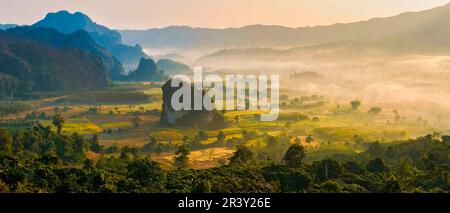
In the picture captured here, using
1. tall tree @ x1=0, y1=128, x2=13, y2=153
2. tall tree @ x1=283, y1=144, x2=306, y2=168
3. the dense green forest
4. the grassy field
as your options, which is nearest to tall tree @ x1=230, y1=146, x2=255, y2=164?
the dense green forest

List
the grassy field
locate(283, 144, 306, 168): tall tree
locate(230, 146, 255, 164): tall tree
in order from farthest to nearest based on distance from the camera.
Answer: the grassy field → locate(230, 146, 255, 164): tall tree → locate(283, 144, 306, 168): tall tree

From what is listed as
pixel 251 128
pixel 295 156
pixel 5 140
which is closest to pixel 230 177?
pixel 295 156

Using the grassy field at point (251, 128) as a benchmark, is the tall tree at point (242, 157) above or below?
above

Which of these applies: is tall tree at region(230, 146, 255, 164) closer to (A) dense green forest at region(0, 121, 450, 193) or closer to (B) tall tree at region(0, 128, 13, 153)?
(A) dense green forest at region(0, 121, 450, 193)

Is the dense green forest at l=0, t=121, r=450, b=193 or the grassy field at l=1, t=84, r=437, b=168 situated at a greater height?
the dense green forest at l=0, t=121, r=450, b=193

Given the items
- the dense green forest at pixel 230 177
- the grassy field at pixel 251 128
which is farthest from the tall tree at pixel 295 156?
the grassy field at pixel 251 128

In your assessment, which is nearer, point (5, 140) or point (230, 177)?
point (230, 177)

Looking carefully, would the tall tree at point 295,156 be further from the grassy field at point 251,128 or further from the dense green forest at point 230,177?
the grassy field at point 251,128

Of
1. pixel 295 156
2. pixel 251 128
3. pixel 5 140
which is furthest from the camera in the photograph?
pixel 251 128

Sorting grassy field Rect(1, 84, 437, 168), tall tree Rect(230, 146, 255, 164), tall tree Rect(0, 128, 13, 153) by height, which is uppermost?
tall tree Rect(0, 128, 13, 153)

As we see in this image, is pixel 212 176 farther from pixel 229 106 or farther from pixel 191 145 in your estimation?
pixel 229 106

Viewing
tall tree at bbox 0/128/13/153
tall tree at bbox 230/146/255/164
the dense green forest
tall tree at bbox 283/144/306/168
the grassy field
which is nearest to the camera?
the dense green forest

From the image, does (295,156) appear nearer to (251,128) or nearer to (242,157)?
(242,157)
